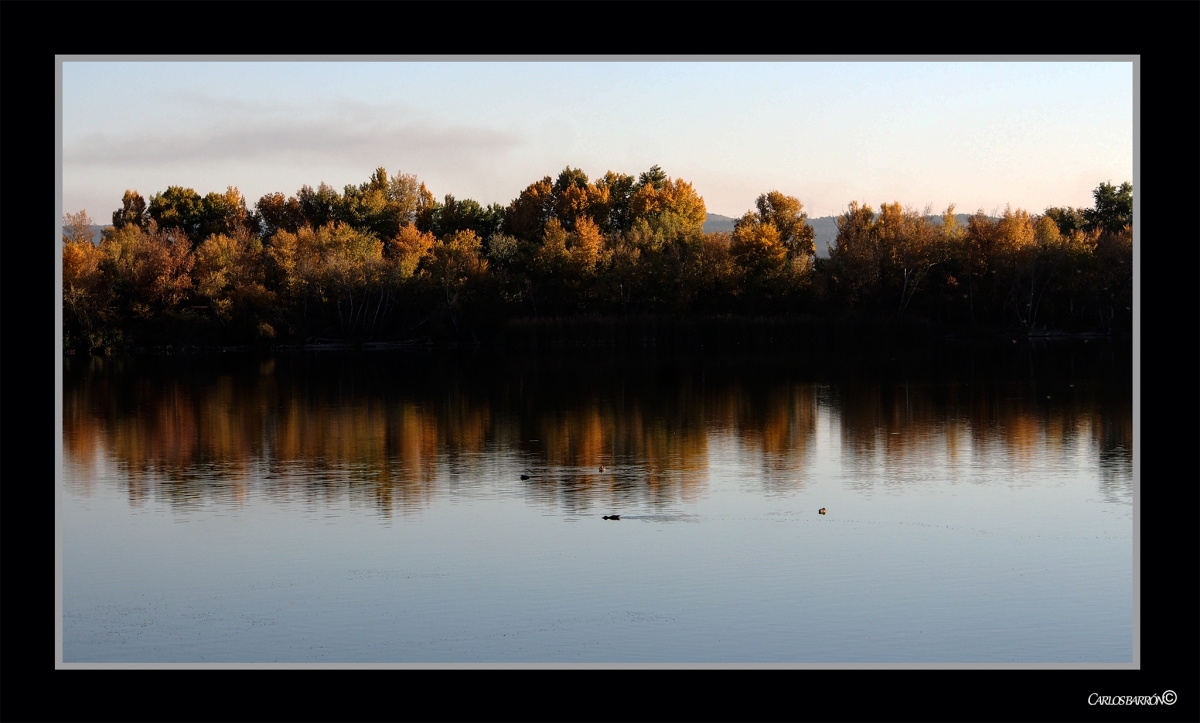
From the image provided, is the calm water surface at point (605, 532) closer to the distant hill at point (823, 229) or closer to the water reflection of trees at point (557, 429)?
the water reflection of trees at point (557, 429)

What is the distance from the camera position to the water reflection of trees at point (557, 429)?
16.5m

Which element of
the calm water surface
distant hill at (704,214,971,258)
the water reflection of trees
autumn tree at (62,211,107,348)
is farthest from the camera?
distant hill at (704,214,971,258)

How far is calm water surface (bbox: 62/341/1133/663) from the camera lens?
9.43 m

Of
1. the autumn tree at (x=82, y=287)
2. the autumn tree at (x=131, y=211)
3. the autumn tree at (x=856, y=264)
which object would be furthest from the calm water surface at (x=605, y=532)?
the autumn tree at (x=131, y=211)

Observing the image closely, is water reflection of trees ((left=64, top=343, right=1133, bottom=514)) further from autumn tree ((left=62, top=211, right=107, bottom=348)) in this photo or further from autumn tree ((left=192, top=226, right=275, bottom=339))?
autumn tree ((left=192, top=226, right=275, bottom=339))

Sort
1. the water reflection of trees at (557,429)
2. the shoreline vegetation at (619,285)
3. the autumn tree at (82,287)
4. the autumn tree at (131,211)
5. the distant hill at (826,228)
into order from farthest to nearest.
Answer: the autumn tree at (131,211), the distant hill at (826,228), the shoreline vegetation at (619,285), the autumn tree at (82,287), the water reflection of trees at (557,429)

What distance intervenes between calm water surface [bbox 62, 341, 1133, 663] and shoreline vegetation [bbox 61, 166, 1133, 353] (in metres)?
30.6

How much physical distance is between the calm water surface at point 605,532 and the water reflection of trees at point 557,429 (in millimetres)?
111

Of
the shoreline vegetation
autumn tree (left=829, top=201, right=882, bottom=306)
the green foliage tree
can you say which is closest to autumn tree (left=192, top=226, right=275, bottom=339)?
the shoreline vegetation
